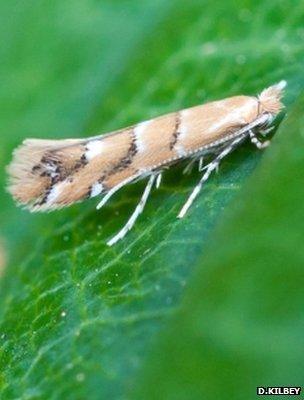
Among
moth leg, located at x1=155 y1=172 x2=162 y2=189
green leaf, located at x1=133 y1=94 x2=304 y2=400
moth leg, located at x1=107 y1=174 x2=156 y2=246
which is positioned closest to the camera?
green leaf, located at x1=133 y1=94 x2=304 y2=400

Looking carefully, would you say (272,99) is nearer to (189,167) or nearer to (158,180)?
(189,167)

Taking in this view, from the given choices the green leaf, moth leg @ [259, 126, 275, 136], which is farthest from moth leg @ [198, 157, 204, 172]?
the green leaf

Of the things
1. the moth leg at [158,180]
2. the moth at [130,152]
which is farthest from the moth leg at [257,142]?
the moth leg at [158,180]

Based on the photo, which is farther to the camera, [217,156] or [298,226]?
[217,156]

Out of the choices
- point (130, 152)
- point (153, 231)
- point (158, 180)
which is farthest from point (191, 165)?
point (153, 231)

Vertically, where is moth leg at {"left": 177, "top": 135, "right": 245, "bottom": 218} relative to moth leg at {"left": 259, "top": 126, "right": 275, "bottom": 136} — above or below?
above

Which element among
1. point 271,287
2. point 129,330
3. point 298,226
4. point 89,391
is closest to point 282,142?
point 298,226

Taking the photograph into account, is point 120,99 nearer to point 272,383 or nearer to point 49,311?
point 49,311

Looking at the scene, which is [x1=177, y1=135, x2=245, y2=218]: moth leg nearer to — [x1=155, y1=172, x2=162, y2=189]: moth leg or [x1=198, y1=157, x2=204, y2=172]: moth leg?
[x1=198, y1=157, x2=204, y2=172]: moth leg
